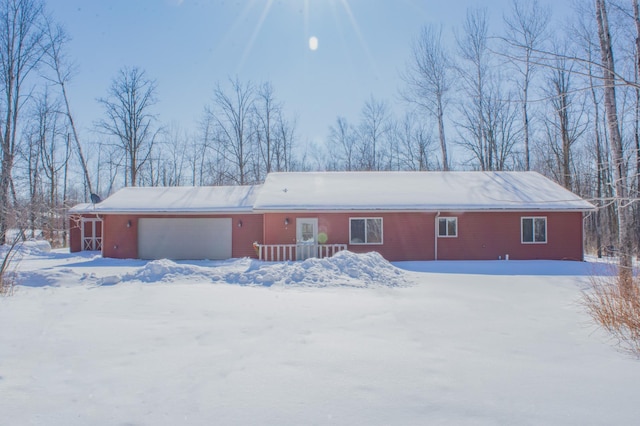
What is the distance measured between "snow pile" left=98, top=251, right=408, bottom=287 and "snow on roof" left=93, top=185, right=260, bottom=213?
7.16m

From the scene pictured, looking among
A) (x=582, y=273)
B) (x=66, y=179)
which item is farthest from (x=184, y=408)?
(x=66, y=179)

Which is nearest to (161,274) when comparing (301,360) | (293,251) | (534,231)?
(293,251)

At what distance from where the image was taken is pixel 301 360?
3973 mm

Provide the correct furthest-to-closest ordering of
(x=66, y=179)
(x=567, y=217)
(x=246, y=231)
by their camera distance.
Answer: (x=66, y=179)
(x=246, y=231)
(x=567, y=217)

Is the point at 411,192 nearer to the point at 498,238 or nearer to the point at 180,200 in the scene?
the point at 498,238

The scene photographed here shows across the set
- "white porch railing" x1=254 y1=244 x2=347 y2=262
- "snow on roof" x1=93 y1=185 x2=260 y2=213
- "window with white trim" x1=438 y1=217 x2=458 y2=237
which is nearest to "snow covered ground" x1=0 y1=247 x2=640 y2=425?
"white porch railing" x1=254 y1=244 x2=347 y2=262

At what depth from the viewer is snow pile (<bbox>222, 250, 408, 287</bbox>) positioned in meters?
9.45

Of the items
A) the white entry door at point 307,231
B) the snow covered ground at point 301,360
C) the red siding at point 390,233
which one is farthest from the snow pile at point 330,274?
the white entry door at point 307,231

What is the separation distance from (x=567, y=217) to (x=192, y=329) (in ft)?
51.9

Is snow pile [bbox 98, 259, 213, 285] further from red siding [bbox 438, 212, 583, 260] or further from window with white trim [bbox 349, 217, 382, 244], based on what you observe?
red siding [bbox 438, 212, 583, 260]

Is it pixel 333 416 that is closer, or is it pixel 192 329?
pixel 333 416

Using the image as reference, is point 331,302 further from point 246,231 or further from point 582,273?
point 246,231

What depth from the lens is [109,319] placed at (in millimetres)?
5477

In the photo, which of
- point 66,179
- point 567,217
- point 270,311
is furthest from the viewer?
point 66,179
